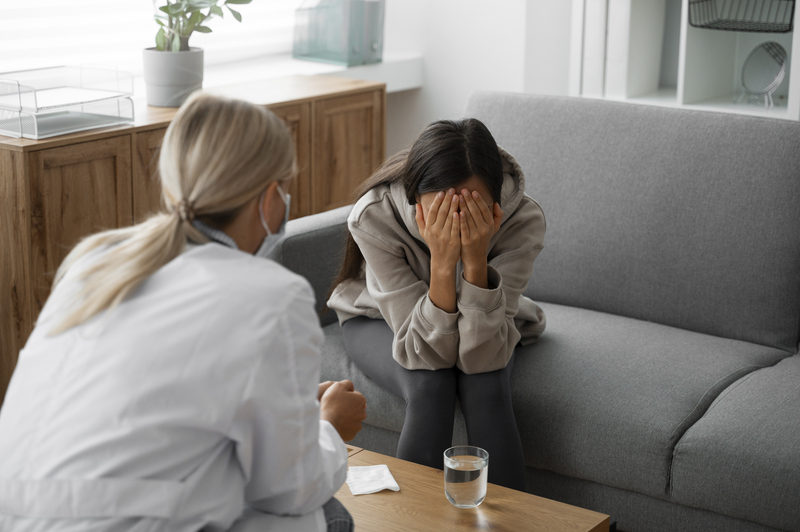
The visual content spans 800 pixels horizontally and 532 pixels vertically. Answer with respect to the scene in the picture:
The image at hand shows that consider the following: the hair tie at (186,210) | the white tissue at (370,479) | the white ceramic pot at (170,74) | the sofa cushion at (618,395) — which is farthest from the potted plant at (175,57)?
the hair tie at (186,210)

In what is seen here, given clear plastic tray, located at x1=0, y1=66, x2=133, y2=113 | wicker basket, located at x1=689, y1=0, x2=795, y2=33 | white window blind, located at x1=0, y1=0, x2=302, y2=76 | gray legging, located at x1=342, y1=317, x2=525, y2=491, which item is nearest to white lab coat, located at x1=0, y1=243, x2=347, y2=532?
gray legging, located at x1=342, y1=317, x2=525, y2=491

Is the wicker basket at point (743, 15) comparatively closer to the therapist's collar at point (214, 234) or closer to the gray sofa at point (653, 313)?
the gray sofa at point (653, 313)

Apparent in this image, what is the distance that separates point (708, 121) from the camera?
214 centimetres

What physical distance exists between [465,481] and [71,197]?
134 cm

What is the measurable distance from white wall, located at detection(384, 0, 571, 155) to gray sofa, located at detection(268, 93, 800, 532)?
109cm

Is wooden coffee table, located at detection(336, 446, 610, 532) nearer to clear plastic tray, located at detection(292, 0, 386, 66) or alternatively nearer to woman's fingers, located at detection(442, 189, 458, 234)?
woman's fingers, located at detection(442, 189, 458, 234)

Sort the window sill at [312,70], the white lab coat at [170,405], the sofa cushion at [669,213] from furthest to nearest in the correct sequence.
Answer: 1. the window sill at [312,70]
2. the sofa cushion at [669,213]
3. the white lab coat at [170,405]

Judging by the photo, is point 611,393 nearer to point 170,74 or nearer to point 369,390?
point 369,390

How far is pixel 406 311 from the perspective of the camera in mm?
1796

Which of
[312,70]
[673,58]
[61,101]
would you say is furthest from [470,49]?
[61,101]

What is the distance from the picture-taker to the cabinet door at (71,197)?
2.10 meters

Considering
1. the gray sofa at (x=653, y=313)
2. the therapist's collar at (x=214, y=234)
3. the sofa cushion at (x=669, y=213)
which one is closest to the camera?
the therapist's collar at (x=214, y=234)

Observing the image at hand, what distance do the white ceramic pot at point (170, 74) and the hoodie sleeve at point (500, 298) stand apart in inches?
48.0

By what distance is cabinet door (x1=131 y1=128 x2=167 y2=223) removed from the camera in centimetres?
234
